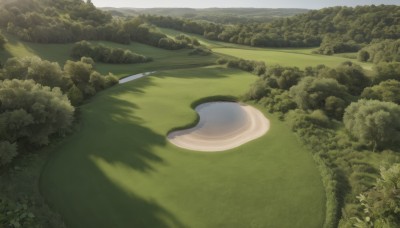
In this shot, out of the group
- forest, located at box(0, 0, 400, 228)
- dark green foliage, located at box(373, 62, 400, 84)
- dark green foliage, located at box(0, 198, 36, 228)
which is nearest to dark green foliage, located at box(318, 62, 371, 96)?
forest, located at box(0, 0, 400, 228)

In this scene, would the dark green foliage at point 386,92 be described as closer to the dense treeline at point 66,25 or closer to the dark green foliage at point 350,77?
the dark green foliage at point 350,77

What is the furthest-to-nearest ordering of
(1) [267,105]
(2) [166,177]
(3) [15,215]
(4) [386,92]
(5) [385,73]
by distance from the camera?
(5) [385,73], (1) [267,105], (4) [386,92], (2) [166,177], (3) [15,215]

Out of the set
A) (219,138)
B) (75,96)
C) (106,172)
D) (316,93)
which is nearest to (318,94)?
(316,93)

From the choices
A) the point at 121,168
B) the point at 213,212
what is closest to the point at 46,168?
the point at 121,168

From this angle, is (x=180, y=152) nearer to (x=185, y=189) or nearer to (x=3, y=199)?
(x=185, y=189)

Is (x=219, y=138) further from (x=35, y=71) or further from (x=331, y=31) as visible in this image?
(x=331, y=31)

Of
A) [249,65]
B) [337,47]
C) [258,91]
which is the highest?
[337,47]
